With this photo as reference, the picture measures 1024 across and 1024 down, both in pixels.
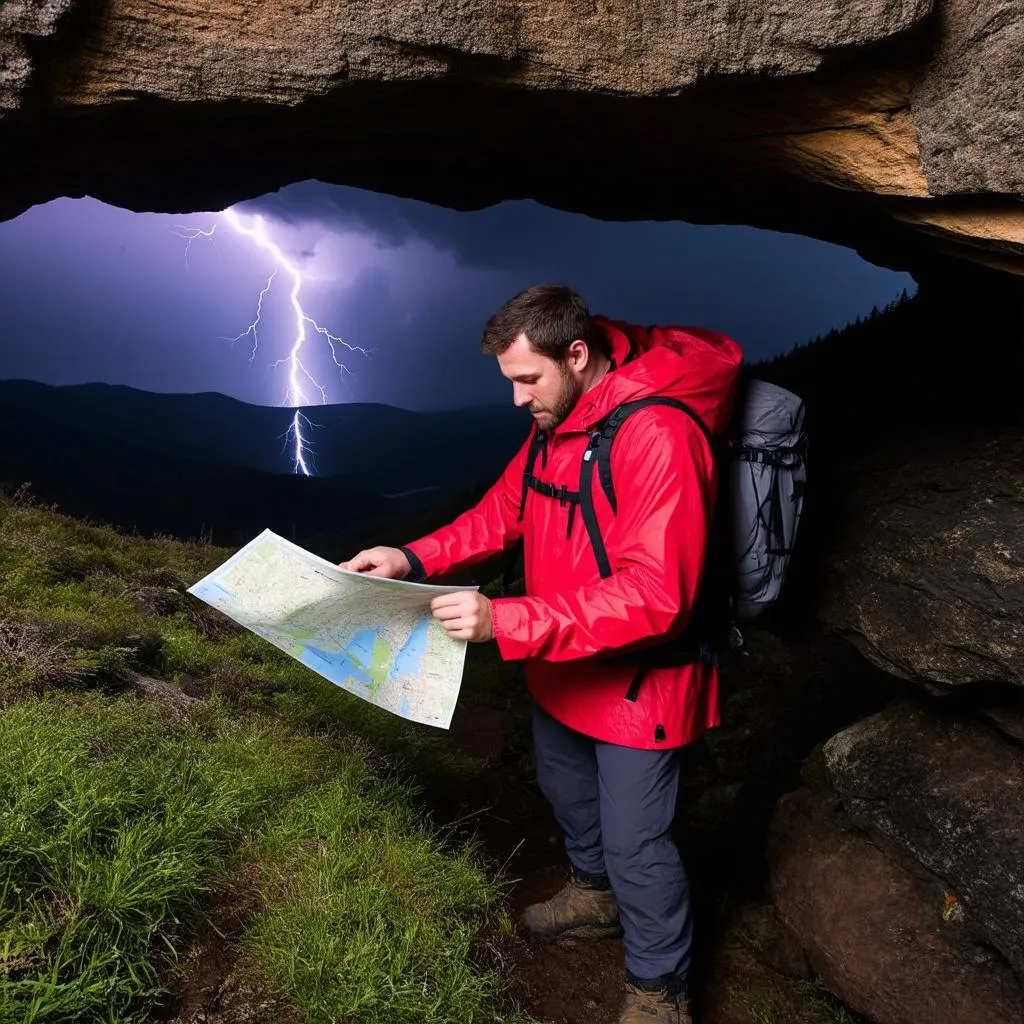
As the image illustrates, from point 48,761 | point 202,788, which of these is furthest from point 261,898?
point 48,761

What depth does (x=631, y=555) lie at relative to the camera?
10.6 feet

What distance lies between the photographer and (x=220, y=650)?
7.21m

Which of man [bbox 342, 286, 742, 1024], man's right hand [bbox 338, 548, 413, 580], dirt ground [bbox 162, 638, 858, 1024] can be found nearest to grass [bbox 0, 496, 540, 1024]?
dirt ground [bbox 162, 638, 858, 1024]

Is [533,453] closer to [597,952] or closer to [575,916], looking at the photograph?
[575,916]

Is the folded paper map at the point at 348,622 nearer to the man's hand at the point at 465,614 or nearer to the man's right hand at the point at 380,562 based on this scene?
the man's hand at the point at 465,614

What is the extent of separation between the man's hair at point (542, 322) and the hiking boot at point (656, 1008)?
3.16m

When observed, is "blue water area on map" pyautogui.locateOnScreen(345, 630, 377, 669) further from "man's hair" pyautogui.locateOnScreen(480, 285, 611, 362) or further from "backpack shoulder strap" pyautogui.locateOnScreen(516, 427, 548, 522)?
"man's hair" pyautogui.locateOnScreen(480, 285, 611, 362)

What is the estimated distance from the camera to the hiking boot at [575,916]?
453cm

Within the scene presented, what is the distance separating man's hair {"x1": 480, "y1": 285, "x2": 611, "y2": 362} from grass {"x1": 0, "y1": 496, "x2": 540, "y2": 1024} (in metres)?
2.69

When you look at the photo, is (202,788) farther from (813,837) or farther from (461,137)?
(461,137)

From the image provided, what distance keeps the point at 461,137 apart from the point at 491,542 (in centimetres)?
273

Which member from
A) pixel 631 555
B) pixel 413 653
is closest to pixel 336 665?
pixel 413 653

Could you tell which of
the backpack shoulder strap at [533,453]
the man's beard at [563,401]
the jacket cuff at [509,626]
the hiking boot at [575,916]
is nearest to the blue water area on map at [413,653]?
the jacket cuff at [509,626]

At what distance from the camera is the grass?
2951 millimetres
